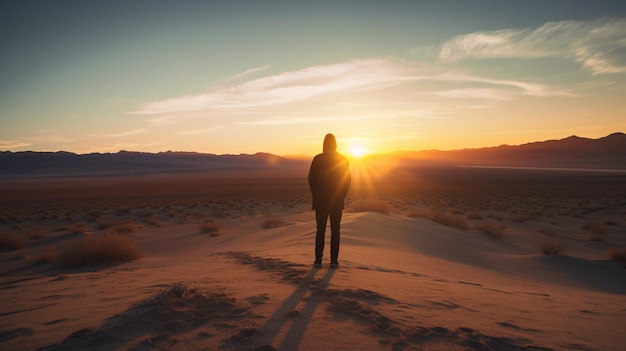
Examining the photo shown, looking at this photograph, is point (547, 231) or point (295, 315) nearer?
point (295, 315)

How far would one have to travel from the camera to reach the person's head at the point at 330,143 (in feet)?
20.3

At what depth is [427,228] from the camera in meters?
13.2

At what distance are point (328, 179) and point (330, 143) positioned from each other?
614mm

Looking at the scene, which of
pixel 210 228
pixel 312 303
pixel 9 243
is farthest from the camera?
pixel 210 228

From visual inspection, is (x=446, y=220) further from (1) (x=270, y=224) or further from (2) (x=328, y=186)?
(2) (x=328, y=186)

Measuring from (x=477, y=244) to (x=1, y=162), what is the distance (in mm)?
190198

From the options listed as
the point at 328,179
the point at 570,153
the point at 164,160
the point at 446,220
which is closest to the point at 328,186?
the point at 328,179

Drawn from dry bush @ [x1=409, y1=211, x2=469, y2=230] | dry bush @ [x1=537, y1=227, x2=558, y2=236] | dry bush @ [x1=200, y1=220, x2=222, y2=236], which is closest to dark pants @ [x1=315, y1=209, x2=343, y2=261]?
dry bush @ [x1=200, y1=220, x2=222, y2=236]

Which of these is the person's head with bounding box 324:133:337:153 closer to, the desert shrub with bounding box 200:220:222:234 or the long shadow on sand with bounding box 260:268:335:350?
the long shadow on sand with bounding box 260:268:335:350

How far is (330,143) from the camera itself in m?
6.18

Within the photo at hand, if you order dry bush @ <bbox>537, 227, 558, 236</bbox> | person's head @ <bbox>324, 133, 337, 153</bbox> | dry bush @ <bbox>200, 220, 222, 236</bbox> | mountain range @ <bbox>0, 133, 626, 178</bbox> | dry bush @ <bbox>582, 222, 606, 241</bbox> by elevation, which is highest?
mountain range @ <bbox>0, 133, 626, 178</bbox>

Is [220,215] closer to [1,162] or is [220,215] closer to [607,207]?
[607,207]

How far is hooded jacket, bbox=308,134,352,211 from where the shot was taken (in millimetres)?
6066

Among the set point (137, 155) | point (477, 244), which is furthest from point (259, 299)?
point (137, 155)
